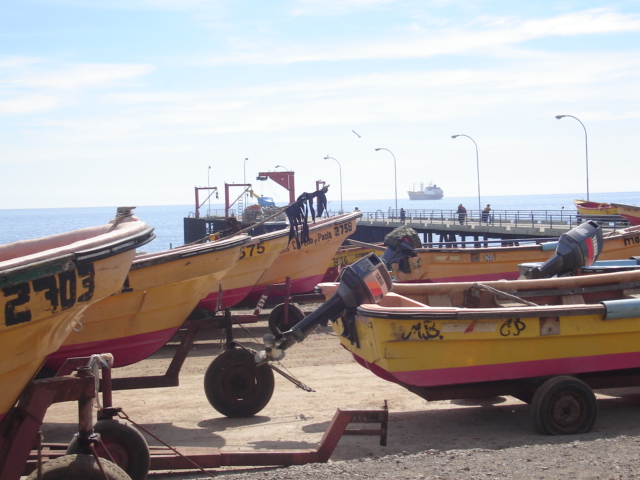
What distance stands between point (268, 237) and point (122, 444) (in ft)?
28.1

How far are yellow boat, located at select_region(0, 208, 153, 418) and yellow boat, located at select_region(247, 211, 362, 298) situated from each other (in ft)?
34.8

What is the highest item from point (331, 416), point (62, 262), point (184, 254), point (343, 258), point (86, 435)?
point (62, 262)

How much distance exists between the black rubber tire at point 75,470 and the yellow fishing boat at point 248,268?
8.72 meters

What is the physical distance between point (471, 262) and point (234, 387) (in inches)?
384

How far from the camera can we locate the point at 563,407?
6.68 metres

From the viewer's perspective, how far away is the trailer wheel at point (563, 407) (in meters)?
6.61

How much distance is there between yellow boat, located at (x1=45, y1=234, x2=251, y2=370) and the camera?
793 centimetres

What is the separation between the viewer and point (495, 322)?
668 cm

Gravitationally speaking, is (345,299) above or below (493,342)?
above

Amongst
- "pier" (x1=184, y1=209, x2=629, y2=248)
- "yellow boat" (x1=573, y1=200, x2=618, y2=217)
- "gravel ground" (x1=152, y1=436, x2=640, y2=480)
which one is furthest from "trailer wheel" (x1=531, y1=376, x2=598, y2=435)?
"yellow boat" (x1=573, y1=200, x2=618, y2=217)

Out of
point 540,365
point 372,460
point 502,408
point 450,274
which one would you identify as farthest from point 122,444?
point 450,274

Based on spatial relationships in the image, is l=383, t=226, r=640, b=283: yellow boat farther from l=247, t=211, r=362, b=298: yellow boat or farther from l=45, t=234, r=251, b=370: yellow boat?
l=45, t=234, r=251, b=370: yellow boat

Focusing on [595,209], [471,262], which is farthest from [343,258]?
[595,209]

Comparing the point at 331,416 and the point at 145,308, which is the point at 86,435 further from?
the point at 145,308
